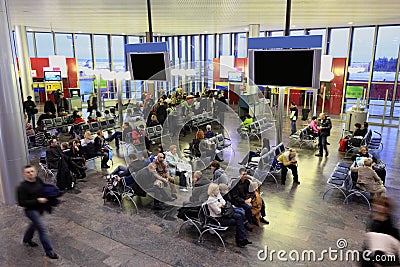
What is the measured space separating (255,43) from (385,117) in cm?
1212

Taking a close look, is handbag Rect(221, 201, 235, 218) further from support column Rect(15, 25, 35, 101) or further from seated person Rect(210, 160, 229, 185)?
support column Rect(15, 25, 35, 101)

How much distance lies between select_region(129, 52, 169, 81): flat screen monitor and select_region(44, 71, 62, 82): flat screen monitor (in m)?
12.8

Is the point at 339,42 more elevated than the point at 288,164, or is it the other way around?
the point at 339,42

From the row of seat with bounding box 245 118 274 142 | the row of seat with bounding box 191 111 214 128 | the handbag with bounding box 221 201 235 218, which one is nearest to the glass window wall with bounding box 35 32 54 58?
the row of seat with bounding box 191 111 214 128

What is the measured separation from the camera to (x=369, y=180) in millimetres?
6457

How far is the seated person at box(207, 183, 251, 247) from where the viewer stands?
5.12 meters

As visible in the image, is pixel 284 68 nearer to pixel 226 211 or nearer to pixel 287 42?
pixel 287 42

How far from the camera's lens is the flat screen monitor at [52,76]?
61.3 feet

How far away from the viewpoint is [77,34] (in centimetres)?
2002

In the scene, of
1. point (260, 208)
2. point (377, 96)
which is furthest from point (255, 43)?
point (377, 96)

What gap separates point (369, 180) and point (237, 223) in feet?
10.4

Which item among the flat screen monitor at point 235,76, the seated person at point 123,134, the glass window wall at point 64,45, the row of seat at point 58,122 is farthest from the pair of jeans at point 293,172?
the glass window wall at point 64,45

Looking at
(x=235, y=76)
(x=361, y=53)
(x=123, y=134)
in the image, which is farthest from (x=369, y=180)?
(x=235, y=76)

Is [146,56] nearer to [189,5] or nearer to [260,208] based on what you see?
[189,5]
